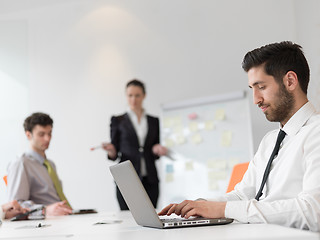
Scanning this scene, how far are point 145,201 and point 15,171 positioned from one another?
5.46 feet

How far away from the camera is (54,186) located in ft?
9.25

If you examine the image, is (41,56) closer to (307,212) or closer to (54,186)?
(54,186)

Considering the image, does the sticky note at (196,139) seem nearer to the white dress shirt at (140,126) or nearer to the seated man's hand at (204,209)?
the white dress shirt at (140,126)

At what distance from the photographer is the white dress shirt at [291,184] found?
114 centimetres

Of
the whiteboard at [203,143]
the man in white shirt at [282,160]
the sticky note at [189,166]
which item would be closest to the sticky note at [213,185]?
the whiteboard at [203,143]

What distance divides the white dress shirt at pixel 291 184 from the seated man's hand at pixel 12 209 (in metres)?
1.16

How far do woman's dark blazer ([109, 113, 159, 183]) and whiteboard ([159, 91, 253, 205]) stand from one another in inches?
11.3

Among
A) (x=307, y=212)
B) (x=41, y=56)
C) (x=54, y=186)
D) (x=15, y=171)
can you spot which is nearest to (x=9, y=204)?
(x=15, y=171)

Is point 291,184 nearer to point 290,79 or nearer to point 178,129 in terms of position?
point 290,79

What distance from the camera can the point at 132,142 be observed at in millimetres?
3951

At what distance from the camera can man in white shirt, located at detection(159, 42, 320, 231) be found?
114 cm

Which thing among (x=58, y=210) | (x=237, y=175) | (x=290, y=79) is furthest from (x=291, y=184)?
(x=58, y=210)

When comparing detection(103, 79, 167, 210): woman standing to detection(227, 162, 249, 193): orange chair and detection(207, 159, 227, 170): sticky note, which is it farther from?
detection(227, 162, 249, 193): orange chair

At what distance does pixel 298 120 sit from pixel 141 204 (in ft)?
1.86
